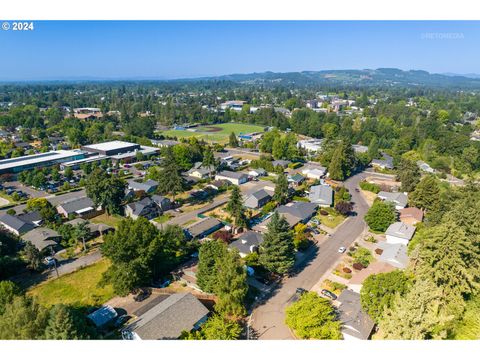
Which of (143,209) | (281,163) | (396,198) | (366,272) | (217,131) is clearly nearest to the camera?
(366,272)

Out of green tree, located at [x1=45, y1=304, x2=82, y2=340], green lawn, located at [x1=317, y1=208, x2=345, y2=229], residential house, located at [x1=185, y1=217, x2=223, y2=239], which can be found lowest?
green lawn, located at [x1=317, y1=208, x2=345, y2=229]

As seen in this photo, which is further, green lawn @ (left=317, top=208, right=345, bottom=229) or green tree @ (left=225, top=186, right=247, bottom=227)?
green lawn @ (left=317, top=208, right=345, bottom=229)

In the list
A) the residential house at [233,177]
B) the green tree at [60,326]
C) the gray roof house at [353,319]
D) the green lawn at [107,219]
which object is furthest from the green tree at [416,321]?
the residential house at [233,177]

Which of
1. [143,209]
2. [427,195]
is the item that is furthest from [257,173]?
[427,195]

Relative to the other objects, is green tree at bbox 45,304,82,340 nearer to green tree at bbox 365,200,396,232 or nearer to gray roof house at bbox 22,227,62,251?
gray roof house at bbox 22,227,62,251

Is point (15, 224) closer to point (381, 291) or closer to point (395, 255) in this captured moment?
point (381, 291)

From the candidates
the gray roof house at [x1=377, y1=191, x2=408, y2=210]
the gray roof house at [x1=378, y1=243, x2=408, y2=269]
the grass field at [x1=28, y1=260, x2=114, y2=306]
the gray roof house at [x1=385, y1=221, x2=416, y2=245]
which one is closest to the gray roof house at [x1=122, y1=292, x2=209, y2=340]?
the grass field at [x1=28, y1=260, x2=114, y2=306]
